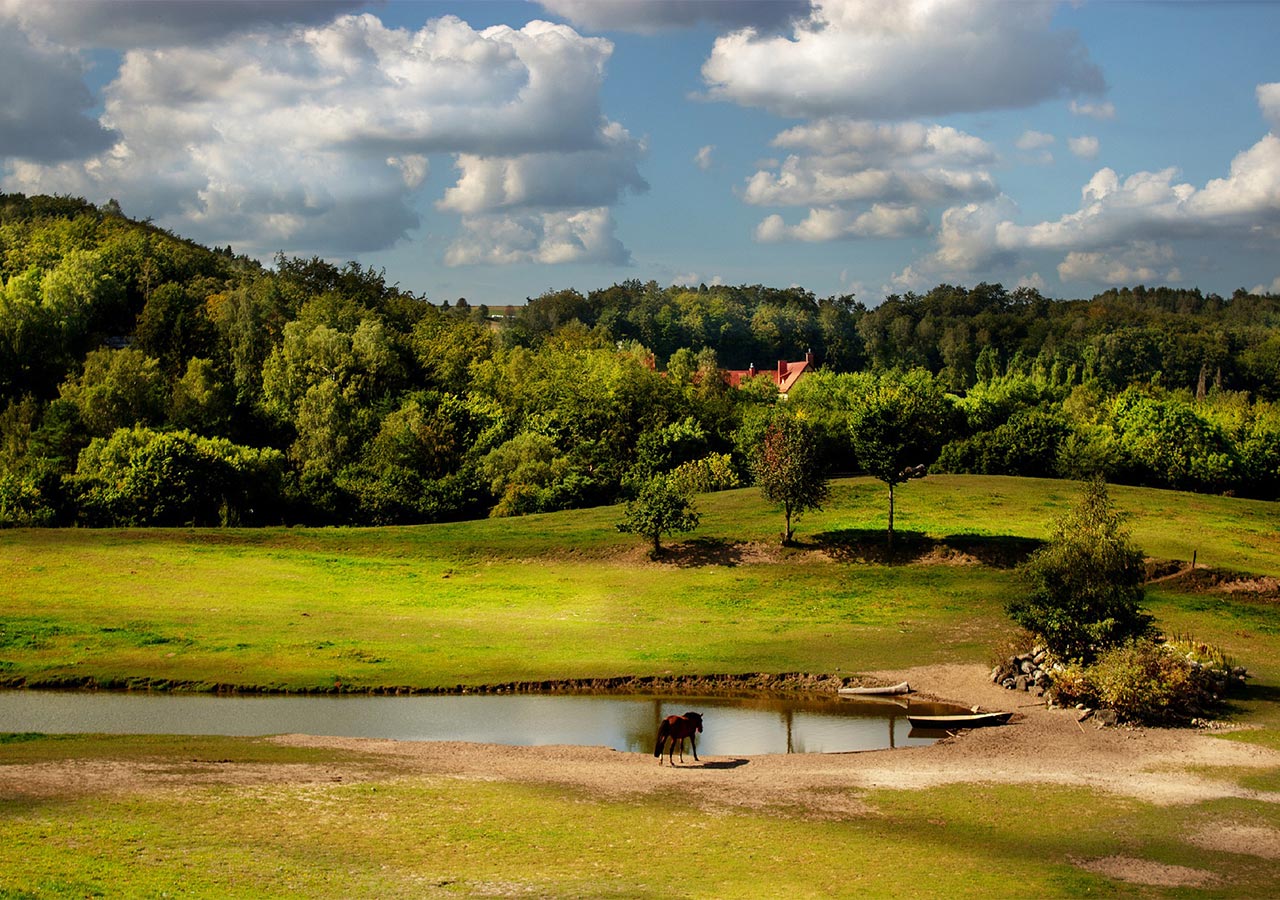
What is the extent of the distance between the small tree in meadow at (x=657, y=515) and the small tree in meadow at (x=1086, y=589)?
22219 mm

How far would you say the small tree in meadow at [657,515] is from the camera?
194ft

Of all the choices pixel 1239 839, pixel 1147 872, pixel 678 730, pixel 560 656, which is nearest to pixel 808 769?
pixel 678 730

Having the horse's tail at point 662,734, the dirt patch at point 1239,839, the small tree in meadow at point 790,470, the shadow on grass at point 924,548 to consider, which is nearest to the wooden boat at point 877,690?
the horse's tail at point 662,734

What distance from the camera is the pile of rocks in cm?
3828

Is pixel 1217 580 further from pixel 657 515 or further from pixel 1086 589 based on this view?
pixel 657 515

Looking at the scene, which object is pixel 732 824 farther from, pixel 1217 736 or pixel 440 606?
pixel 440 606

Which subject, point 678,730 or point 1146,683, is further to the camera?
point 1146,683

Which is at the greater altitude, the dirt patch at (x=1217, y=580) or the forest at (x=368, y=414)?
the forest at (x=368, y=414)

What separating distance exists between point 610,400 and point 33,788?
279 ft

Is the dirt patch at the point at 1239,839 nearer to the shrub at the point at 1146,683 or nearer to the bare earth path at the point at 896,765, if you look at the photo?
the bare earth path at the point at 896,765

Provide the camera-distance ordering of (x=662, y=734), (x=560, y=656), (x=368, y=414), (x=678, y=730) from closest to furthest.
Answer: (x=662, y=734) → (x=678, y=730) → (x=560, y=656) → (x=368, y=414)

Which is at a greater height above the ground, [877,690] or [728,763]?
[877,690]

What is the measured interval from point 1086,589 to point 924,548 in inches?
818

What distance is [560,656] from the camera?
141 feet
